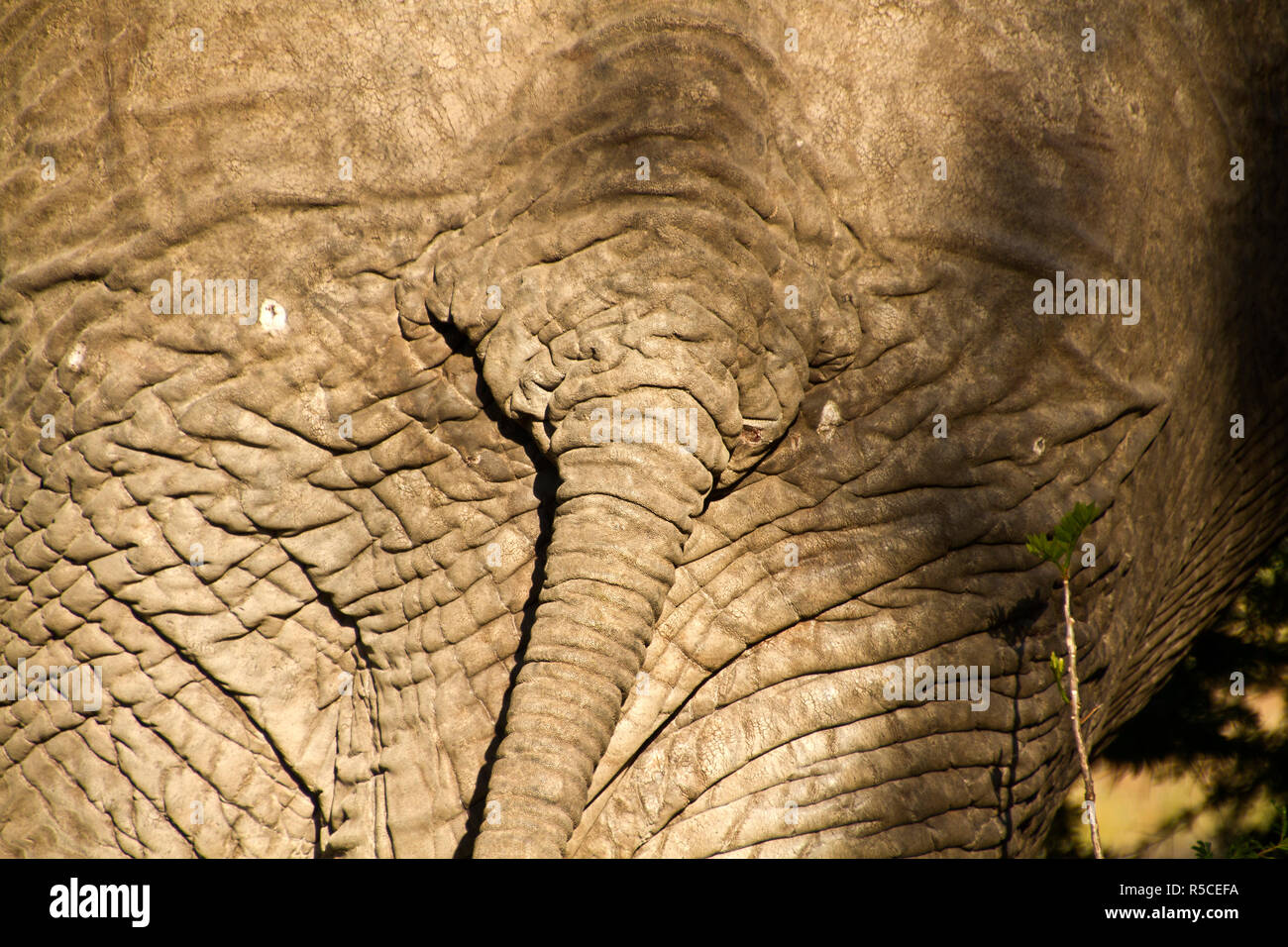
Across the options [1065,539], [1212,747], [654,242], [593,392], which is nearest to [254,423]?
[593,392]

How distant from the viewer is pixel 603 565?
2.20m

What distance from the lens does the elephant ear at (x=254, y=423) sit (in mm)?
2338

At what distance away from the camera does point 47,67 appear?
98.0 inches

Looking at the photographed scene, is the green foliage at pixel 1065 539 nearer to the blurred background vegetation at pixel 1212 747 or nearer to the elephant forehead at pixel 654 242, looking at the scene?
the elephant forehead at pixel 654 242

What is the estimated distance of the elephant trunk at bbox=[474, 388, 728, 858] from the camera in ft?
7.14

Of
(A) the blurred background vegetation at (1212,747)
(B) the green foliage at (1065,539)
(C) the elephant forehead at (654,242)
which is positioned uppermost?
(C) the elephant forehead at (654,242)

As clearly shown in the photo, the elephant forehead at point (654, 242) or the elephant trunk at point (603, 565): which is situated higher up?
the elephant forehead at point (654, 242)

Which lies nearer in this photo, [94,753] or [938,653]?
[938,653]

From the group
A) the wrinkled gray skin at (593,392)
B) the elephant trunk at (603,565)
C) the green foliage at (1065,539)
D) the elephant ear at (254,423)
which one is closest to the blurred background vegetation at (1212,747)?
the wrinkled gray skin at (593,392)

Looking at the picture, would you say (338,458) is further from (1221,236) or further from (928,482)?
(1221,236)

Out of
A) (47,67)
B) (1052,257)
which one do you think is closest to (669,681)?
(1052,257)

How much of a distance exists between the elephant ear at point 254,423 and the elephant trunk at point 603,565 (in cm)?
24

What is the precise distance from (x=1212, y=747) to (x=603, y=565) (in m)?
3.22

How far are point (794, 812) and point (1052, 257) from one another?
1308 mm
